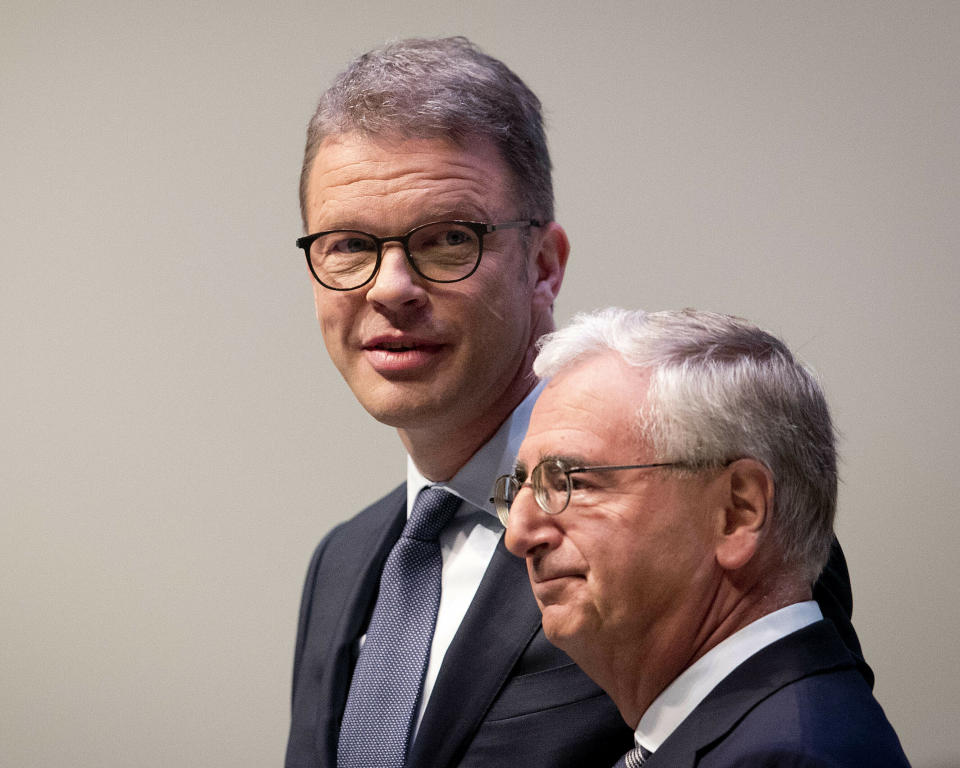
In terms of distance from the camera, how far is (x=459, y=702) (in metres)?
1.51

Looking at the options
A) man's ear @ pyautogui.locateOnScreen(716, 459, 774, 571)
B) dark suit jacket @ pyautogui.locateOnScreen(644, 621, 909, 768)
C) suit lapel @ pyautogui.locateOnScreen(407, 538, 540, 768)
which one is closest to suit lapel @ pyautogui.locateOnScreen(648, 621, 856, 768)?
dark suit jacket @ pyautogui.locateOnScreen(644, 621, 909, 768)

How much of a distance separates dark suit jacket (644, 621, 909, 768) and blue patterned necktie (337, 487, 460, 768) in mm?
469

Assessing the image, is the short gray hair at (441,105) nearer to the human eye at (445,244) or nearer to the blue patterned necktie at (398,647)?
the human eye at (445,244)

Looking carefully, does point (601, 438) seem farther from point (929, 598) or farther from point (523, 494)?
point (929, 598)

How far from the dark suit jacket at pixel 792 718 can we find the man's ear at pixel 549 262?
0.66 metres

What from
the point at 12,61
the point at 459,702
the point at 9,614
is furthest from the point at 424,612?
the point at 12,61

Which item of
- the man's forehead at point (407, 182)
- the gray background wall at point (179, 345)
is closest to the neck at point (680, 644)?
the man's forehead at point (407, 182)

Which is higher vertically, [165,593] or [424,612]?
[424,612]

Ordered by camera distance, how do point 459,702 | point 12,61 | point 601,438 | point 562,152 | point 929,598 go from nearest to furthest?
point 601,438 < point 459,702 < point 929,598 < point 562,152 < point 12,61

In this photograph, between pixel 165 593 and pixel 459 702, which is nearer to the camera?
pixel 459 702

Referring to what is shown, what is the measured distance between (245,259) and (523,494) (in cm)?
168

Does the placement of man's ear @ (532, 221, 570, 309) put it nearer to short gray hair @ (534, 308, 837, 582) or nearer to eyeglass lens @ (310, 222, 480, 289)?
eyeglass lens @ (310, 222, 480, 289)

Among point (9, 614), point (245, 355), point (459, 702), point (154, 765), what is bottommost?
point (154, 765)

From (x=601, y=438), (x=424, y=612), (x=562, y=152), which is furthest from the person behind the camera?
(x=562, y=152)
